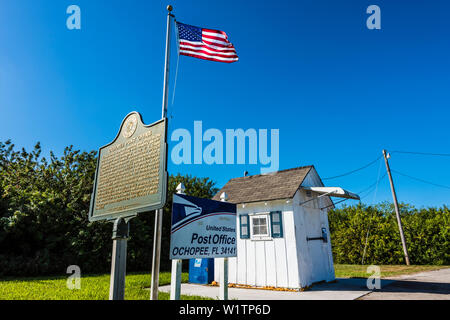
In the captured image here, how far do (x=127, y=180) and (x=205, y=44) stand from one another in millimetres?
6015

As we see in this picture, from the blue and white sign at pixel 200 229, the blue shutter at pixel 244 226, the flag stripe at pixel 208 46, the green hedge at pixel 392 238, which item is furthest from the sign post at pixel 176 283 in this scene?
the green hedge at pixel 392 238

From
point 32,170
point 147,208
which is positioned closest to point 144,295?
point 147,208

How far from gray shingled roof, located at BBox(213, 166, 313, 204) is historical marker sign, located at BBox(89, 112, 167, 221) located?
7.05 m

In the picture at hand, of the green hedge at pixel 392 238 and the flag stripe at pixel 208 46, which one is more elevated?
the flag stripe at pixel 208 46

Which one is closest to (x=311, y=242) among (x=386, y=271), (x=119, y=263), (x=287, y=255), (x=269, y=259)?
(x=287, y=255)

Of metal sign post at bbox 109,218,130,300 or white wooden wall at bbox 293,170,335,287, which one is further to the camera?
white wooden wall at bbox 293,170,335,287

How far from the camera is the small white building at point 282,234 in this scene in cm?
980

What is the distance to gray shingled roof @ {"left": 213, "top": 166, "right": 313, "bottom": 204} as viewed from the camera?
34.7ft

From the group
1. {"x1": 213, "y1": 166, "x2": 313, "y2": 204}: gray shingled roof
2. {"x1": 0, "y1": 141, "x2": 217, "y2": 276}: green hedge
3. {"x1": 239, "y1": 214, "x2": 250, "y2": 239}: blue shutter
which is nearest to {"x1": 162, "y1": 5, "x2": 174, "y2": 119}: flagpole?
{"x1": 213, "y1": 166, "x2": 313, "y2": 204}: gray shingled roof

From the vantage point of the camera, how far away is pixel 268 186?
455 inches

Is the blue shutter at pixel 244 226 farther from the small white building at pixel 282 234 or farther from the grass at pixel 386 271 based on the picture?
the grass at pixel 386 271

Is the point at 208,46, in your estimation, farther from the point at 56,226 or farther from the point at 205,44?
the point at 56,226

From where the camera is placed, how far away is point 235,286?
34.9 feet

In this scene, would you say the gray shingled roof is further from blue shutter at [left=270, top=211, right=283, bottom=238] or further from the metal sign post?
the metal sign post
